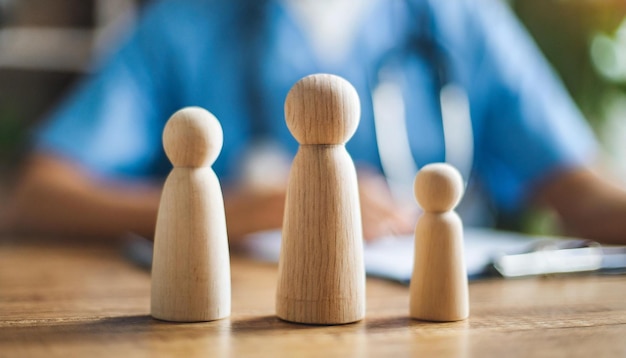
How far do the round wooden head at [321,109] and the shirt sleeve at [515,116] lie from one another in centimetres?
102

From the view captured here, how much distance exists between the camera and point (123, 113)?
1.43 metres

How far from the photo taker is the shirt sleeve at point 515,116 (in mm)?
1436

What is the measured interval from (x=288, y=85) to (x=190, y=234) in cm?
104

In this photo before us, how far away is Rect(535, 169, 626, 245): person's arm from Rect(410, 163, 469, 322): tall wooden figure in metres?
0.68

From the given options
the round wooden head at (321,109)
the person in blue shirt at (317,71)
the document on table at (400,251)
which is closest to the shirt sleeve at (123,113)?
the person in blue shirt at (317,71)

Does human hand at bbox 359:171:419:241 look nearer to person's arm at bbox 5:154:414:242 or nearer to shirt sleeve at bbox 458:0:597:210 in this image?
A: person's arm at bbox 5:154:414:242

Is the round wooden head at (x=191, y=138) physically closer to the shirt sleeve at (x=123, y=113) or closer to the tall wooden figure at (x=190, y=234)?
the tall wooden figure at (x=190, y=234)

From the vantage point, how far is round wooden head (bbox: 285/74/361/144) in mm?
463

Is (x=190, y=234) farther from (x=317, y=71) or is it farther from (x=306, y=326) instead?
(x=317, y=71)

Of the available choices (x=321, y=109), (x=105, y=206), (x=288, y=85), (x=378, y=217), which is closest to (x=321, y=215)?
(x=321, y=109)

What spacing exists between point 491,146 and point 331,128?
3.88ft

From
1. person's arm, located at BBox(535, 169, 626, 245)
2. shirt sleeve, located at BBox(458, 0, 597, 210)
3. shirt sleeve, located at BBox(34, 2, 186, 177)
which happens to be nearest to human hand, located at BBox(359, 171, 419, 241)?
person's arm, located at BBox(535, 169, 626, 245)

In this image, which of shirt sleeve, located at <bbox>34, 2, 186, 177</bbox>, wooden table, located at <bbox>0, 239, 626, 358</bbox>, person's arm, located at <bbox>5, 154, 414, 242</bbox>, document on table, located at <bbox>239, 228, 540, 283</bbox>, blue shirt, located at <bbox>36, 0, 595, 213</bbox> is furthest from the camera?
blue shirt, located at <bbox>36, 0, 595, 213</bbox>

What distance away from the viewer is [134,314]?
509mm
